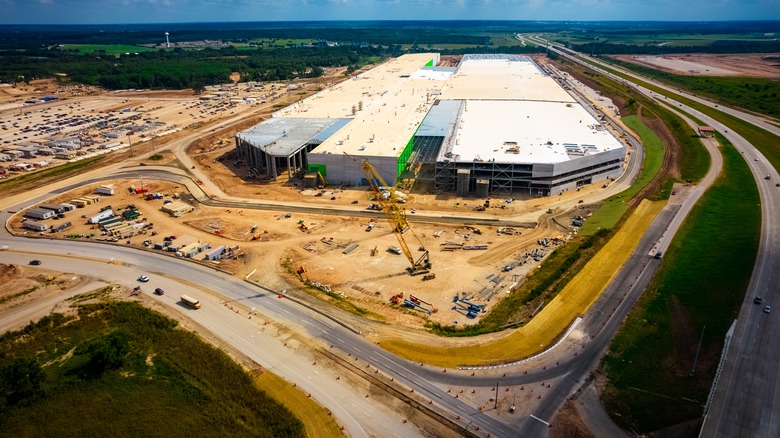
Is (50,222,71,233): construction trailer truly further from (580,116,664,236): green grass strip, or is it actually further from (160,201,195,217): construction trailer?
(580,116,664,236): green grass strip

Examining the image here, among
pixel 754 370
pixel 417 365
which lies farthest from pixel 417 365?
pixel 754 370

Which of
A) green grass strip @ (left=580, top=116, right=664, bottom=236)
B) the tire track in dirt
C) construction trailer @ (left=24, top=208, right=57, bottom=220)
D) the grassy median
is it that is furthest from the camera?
construction trailer @ (left=24, top=208, right=57, bottom=220)

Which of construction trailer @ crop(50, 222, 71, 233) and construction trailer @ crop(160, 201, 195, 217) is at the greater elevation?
construction trailer @ crop(160, 201, 195, 217)

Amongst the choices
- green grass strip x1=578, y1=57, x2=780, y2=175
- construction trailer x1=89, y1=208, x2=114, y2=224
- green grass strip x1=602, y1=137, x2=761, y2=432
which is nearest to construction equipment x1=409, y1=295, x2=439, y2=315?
green grass strip x1=602, y1=137, x2=761, y2=432

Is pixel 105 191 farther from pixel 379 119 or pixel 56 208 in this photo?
pixel 379 119

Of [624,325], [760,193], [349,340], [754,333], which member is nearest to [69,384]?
[349,340]

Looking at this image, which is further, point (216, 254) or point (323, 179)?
point (323, 179)
